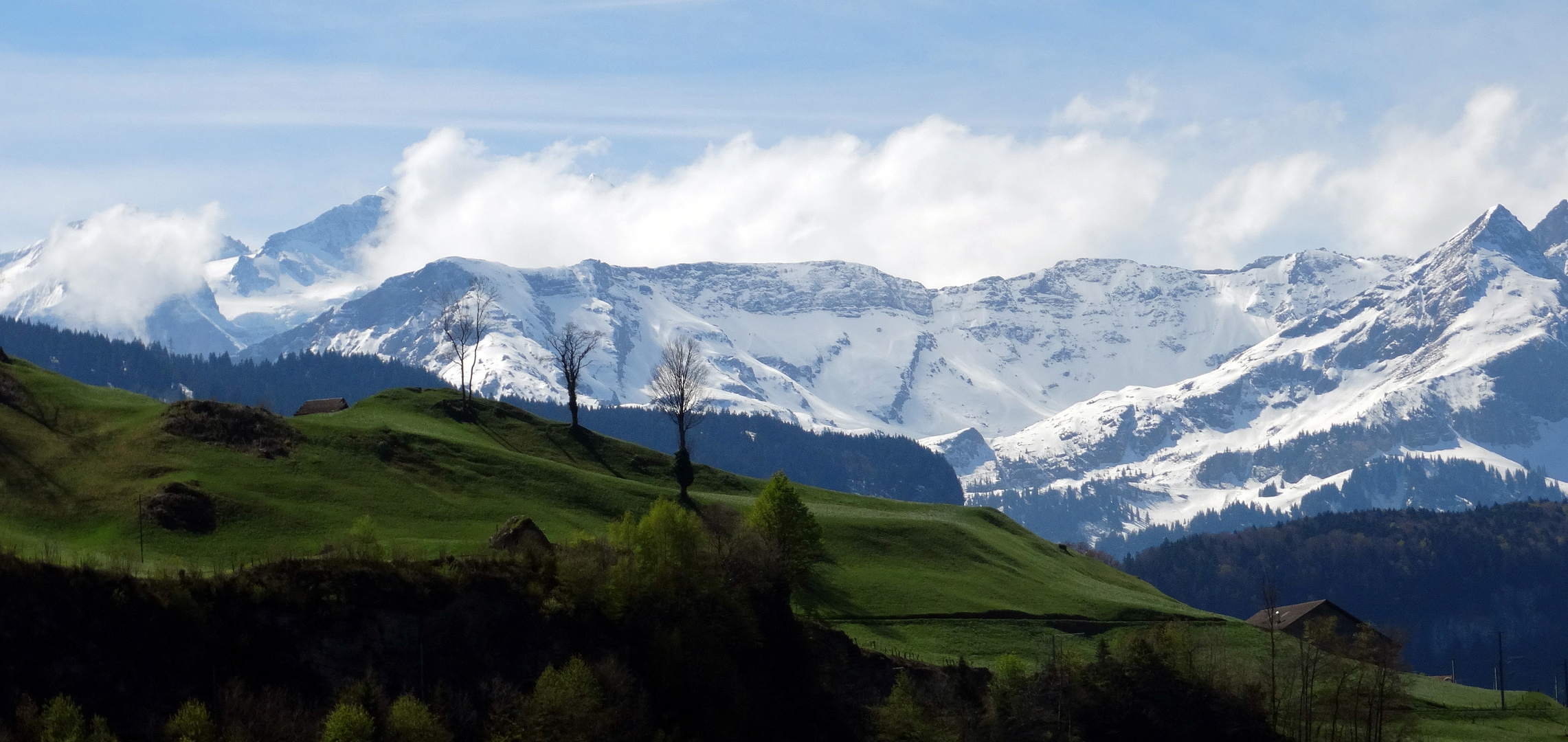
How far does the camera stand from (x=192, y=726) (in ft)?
211

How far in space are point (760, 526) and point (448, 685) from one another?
3904cm

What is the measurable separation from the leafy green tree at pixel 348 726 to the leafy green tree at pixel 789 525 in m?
47.4

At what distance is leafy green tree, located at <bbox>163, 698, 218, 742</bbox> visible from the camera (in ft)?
210

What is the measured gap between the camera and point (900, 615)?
11494cm

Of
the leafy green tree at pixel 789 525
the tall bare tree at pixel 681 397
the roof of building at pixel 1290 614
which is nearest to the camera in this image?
the leafy green tree at pixel 789 525

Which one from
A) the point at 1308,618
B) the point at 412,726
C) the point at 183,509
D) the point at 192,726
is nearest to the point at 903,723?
the point at 412,726

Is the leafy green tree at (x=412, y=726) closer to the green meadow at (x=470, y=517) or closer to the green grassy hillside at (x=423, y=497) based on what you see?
the green meadow at (x=470, y=517)

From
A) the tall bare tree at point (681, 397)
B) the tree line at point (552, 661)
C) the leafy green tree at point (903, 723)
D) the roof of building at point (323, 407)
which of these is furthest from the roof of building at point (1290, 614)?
the roof of building at point (323, 407)

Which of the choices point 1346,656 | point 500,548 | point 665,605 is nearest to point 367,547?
point 500,548

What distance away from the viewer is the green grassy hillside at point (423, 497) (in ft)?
315

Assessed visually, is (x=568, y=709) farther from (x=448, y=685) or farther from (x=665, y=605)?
(x=665, y=605)

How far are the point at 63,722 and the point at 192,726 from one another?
4.94 meters

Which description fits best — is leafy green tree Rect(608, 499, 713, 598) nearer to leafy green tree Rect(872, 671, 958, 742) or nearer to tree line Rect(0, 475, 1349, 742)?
tree line Rect(0, 475, 1349, 742)

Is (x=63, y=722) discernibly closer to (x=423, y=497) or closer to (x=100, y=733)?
(x=100, y=733)
